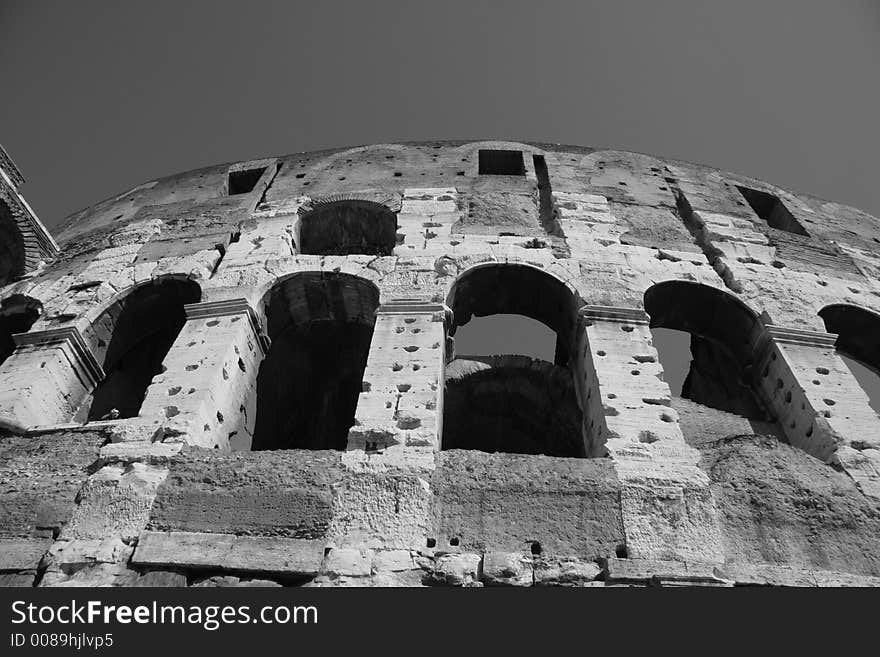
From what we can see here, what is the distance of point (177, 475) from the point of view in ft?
18.8

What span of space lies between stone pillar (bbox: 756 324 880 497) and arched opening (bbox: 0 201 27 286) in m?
9.20

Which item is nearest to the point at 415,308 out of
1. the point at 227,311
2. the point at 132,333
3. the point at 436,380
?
the point at 436,380

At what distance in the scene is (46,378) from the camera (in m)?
7.25

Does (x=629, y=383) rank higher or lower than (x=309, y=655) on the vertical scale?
higher

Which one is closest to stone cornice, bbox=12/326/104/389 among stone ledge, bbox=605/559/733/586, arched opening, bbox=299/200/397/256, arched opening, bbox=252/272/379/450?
arched opening, bbox=252/272/379/450

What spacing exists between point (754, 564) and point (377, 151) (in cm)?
861

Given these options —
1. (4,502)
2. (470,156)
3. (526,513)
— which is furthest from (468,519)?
(470,156)

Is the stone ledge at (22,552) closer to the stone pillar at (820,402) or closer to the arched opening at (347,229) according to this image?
the arched opening at (347,229)

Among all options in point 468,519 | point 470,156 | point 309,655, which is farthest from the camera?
point 470,156

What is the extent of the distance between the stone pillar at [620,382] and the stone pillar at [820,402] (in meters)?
1.43

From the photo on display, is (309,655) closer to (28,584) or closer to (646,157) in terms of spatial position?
(28,584)

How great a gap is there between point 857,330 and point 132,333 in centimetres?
884

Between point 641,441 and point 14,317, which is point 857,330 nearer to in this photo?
point 641,441

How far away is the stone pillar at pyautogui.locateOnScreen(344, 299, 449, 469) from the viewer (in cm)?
592
